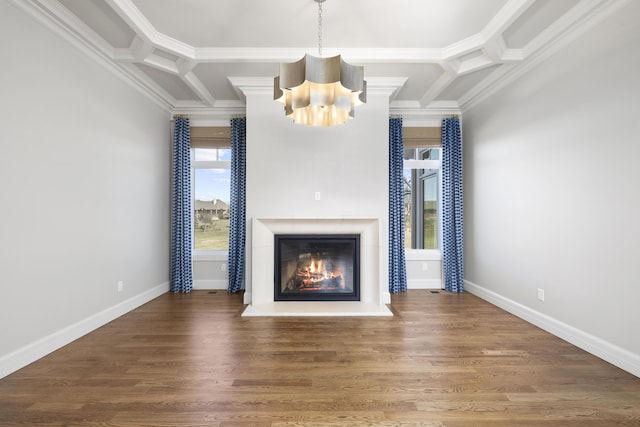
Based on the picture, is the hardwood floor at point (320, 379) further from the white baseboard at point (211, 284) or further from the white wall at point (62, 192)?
the white baseboard at point (211, 284)

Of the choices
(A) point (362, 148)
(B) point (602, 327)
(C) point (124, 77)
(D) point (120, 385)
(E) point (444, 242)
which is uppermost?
(C) point (124, 77)

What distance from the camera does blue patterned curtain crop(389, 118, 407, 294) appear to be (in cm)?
448

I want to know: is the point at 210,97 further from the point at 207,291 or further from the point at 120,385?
the point at 120,385

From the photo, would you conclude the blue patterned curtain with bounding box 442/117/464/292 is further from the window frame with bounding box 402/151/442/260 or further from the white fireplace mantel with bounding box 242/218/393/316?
the white fireplace mantel with bounding box 242/218/393/316

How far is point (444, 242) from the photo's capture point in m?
4.61

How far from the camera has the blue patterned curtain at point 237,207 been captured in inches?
177

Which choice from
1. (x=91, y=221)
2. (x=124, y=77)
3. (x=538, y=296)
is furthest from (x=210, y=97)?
(x=538, y=296)

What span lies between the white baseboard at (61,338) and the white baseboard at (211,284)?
90 centimetres

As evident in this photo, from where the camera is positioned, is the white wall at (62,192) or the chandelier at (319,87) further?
the white wall at (62,192)

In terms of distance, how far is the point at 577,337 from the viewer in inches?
103

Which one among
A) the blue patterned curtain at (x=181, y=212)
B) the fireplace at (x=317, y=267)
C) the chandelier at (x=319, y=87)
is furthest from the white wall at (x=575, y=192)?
the blue patterned curtain at (x=181, y=212)

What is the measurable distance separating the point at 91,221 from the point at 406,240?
13.7ft

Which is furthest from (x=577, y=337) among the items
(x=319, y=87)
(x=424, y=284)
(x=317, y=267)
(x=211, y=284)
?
(x=211, y=284)

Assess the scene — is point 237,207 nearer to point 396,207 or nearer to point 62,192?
point 62,192
